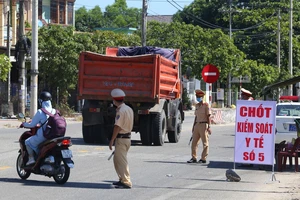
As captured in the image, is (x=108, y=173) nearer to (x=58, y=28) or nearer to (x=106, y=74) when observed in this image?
(x=106, y=74)

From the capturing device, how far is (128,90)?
72.5 feet

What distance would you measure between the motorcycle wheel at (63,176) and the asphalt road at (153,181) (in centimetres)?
19

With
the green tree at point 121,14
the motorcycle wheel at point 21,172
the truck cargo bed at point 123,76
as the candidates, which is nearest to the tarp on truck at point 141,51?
the truck cargo bed at point 123,76

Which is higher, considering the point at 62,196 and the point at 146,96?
the point at 146,96

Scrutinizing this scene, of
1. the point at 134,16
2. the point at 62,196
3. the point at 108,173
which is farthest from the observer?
the point at 134,16

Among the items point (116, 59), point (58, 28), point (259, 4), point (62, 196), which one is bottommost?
point (62, 196)

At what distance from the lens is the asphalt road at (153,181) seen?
12508 mm

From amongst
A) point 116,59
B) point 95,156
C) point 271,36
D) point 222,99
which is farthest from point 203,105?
point 271,36

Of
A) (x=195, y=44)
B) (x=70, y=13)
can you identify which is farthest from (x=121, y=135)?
(x=70, y=13)

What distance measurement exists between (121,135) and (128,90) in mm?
9078

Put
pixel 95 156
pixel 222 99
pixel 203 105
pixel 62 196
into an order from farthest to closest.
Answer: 1. pixel 222 99
2. pixel 95 156
3. pixel 203 105
4. pixel 62 196

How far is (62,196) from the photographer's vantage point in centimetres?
1206

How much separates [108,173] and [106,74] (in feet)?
23.7

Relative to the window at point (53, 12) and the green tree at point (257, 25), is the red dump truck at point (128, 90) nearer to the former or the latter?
the green tree at point (257, 25)
